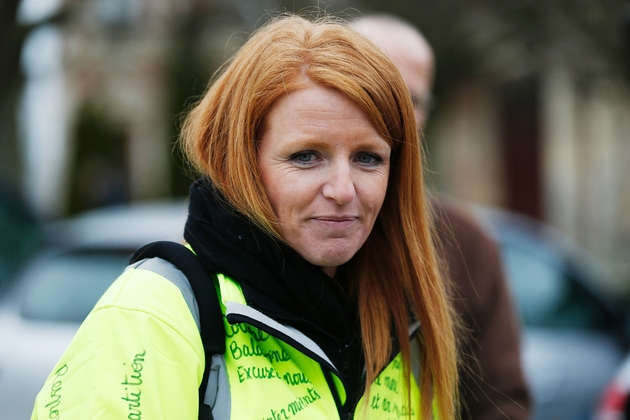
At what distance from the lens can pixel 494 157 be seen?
1582cm

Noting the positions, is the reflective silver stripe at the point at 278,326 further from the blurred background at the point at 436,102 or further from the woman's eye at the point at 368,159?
the blurred background at the point at 436,102

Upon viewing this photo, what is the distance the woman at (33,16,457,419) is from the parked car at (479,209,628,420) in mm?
2840

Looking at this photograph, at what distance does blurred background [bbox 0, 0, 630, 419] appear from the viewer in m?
9.92

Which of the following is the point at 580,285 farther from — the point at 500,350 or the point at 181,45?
the point at 181,45

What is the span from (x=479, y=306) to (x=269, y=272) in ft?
3.58

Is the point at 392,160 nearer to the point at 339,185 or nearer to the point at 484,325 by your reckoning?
the point at 339,185

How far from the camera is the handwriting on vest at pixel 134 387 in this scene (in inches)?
53.3

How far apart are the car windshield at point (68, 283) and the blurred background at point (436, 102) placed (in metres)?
1.64

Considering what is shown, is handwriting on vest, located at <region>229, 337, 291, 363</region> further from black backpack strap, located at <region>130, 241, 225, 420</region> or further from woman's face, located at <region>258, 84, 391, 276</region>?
woman's face, located at <region>258, 84, 391, 276</region>

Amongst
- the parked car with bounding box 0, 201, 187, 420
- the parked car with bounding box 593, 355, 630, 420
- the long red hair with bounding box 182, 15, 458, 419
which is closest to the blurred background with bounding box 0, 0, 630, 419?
the parked car with bounding box 0, 201, 187, 420

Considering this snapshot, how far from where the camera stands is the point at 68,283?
4504mm

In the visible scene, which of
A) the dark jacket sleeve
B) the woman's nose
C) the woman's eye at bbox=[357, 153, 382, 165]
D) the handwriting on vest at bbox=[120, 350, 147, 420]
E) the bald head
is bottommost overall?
the dark jacket sleeve

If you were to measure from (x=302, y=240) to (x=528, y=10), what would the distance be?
33.3 feet

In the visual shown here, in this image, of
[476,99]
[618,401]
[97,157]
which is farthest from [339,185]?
[97,157]
